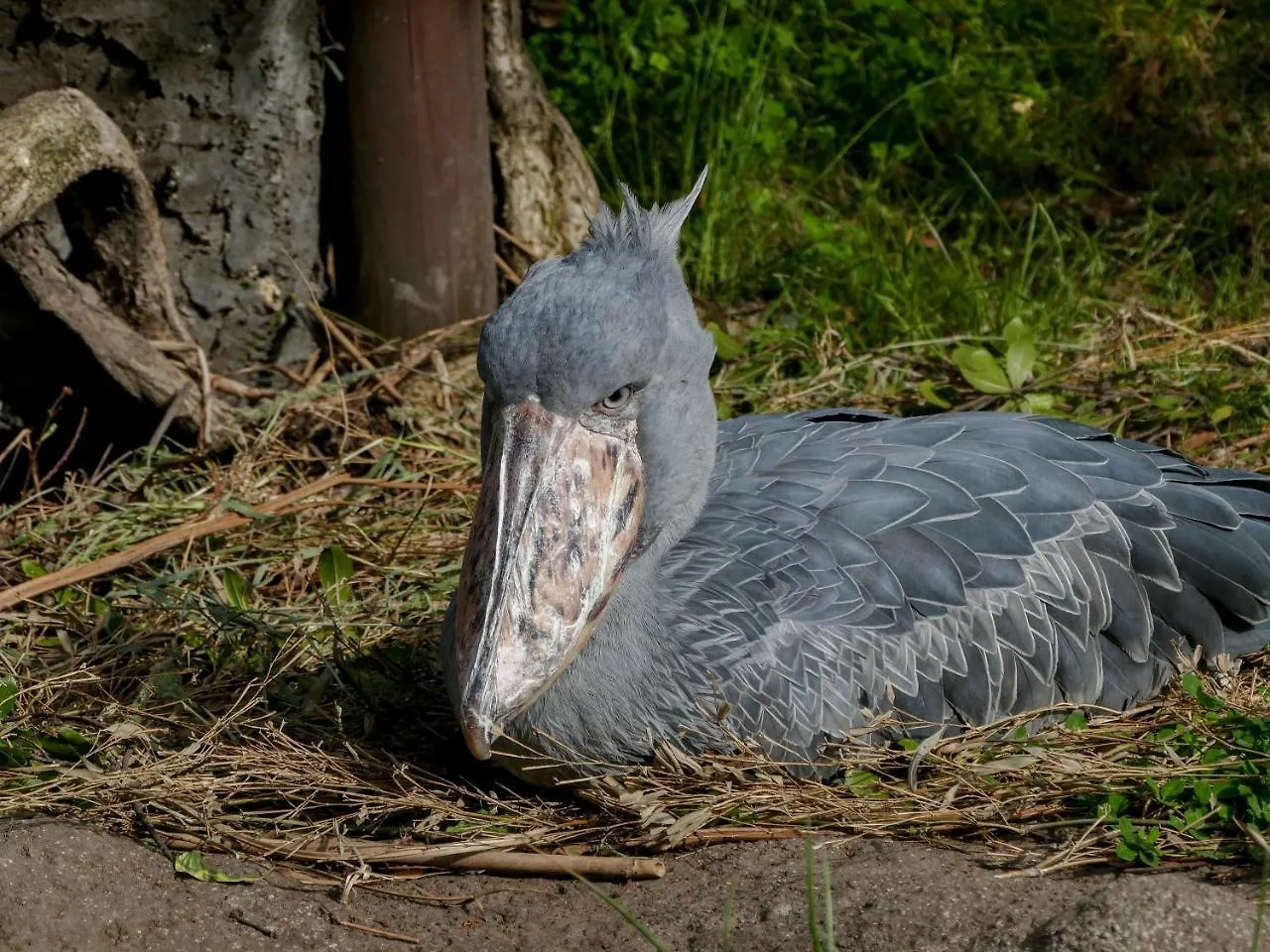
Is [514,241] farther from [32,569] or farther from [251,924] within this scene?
[251,924]

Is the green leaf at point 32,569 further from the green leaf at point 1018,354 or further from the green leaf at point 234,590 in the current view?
the green leaf at point 1018,354

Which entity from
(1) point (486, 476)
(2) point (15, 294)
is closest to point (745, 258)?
(2) point (15, 294)

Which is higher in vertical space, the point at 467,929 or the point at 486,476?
the point at 486,476

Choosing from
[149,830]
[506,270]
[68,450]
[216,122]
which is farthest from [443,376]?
[149,830]

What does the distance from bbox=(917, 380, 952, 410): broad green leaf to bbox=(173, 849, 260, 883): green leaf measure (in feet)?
7.64

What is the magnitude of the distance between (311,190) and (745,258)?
1.41 metres

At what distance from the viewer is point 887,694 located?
296cm

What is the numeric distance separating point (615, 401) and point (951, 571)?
754 mm

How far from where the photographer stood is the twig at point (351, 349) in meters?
4.42

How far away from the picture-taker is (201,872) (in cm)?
262

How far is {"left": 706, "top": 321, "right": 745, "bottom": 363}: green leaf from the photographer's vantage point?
460 cm

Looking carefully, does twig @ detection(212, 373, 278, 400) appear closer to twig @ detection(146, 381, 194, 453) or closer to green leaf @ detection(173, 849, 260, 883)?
twig @ detection(146, 381, 194, 453)

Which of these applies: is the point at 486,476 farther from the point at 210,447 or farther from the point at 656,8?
the point at 656,8

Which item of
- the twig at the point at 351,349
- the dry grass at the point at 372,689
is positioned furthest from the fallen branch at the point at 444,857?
the twig at the point at 351,349
